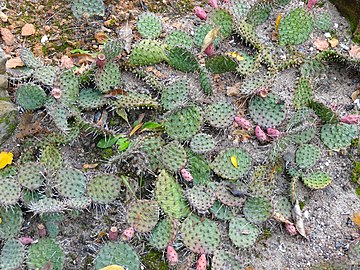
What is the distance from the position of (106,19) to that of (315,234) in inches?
82.0

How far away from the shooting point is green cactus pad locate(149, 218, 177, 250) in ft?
10.5

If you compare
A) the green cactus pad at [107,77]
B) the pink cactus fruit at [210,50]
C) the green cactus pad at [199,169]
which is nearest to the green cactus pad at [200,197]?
the green cactus pad at [199,169]

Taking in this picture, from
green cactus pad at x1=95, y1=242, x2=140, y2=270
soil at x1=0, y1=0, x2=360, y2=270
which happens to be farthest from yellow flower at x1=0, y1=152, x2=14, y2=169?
green cactus pad at x1=95, y1=242, x2=140, y2=270

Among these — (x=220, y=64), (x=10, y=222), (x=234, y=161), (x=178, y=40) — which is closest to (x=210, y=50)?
(x=220, y=64)

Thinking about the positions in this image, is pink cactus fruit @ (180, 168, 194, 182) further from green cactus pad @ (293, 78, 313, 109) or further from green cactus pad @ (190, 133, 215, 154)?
green cactus pad @ (293, 78, 313, 109)

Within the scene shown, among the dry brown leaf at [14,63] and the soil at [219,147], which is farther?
the dry brown leaf at [14,63]

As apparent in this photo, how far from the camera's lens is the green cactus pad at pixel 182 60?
3.73m

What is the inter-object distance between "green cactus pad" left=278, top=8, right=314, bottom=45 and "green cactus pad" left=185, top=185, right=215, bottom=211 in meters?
1.31

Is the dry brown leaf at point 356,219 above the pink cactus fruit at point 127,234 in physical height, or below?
above

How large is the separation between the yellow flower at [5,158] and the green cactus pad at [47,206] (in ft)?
1.08

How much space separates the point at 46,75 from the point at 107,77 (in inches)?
15.5

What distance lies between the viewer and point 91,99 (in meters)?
3.60

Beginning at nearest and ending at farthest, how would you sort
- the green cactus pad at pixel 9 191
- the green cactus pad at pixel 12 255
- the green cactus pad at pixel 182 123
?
the green cactus pad at pixel 12 255, the green cactus pad at pixel 9 191, the green cactus pad at pixel 182 123

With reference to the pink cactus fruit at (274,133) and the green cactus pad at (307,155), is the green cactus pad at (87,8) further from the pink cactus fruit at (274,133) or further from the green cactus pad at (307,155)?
the green cactus pad at (307,155)
